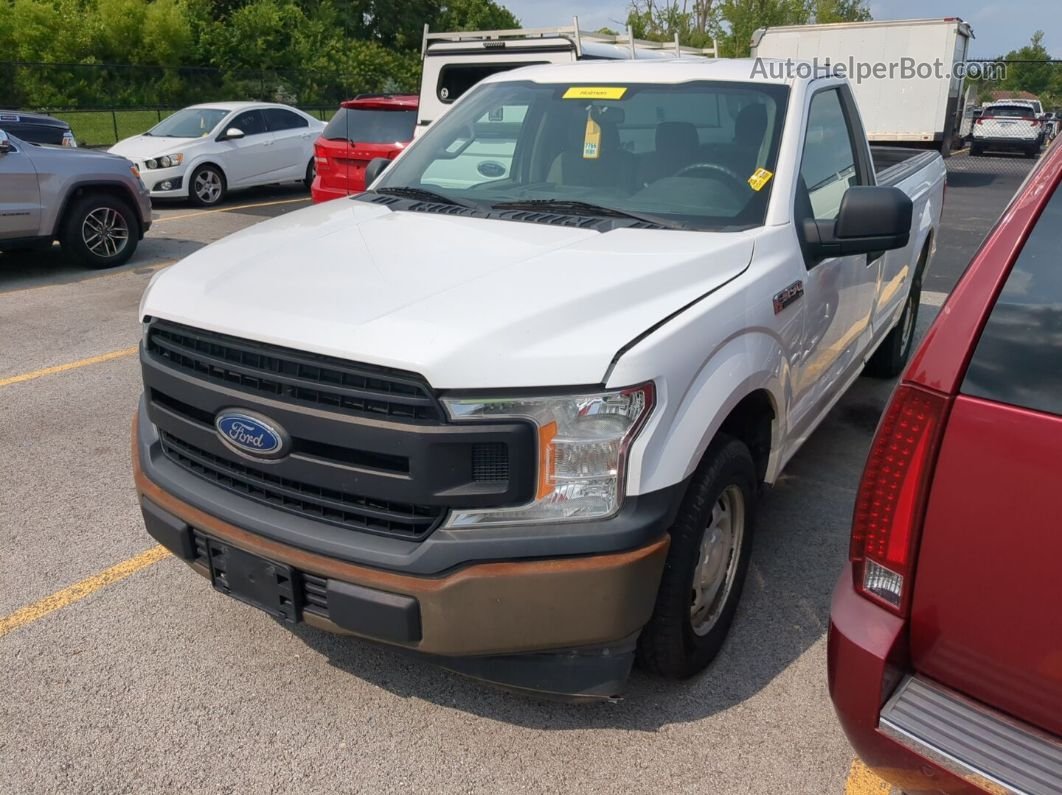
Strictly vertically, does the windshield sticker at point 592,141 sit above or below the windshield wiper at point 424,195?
above

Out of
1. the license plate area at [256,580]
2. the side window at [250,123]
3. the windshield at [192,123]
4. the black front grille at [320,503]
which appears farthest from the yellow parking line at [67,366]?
the side window at [250,123]


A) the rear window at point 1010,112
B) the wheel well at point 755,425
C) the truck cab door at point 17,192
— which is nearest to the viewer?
the wheel well at point 755,425

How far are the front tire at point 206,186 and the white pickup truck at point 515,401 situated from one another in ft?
37.9

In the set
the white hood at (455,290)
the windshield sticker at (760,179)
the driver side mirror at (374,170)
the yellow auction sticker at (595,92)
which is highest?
the yellow auction sticker at (595,92)

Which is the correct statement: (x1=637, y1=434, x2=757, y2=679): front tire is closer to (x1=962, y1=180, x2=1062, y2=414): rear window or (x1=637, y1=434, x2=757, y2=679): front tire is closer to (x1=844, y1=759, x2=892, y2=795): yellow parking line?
(x1=844, y1=759, x2=892, y2=795): yellow parking line

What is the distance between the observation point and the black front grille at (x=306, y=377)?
7.55ft

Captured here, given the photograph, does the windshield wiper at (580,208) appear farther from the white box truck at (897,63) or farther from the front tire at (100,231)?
the white box truck at (897,63)

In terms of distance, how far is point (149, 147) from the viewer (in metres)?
13.9

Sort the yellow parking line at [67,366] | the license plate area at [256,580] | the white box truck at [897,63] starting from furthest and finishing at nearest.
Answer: the white box truck at [897,63]
the yellow parking line at [67,366]
the license plate area at [256,580]

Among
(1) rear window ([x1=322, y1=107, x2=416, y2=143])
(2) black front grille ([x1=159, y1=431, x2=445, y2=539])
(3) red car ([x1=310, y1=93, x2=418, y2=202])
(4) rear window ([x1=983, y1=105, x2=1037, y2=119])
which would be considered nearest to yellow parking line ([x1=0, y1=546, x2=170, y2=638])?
(2) black front grille ([x1=159, y1=431, x2=445, y2=539])

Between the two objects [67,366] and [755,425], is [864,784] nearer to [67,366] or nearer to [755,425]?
[755,425]

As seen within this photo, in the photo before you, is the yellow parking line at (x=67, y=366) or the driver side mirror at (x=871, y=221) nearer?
the driver side mirror at (x=871, y=221)

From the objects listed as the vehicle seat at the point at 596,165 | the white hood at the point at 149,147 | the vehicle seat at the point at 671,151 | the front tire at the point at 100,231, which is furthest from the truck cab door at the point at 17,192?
the vehicle seat at the point at 671,151

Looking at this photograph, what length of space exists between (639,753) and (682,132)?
233cm
